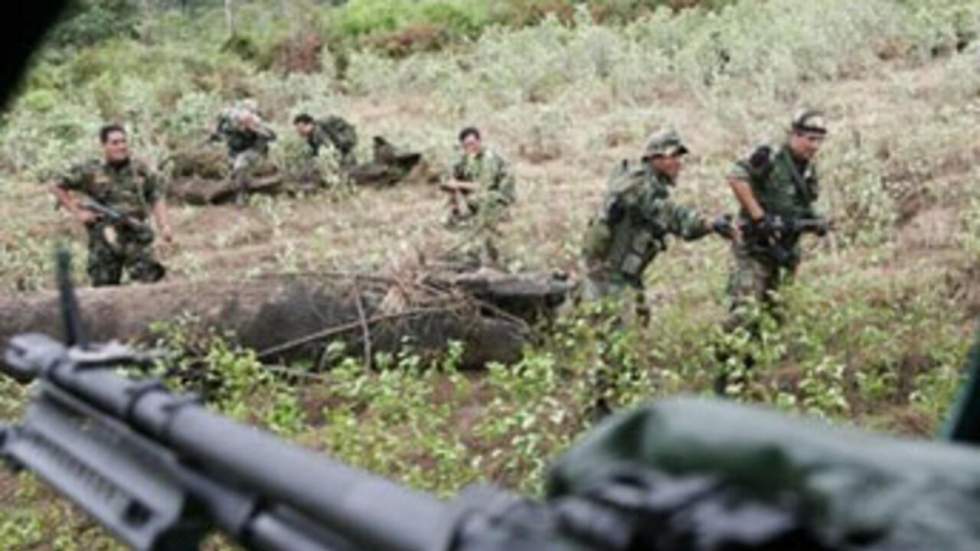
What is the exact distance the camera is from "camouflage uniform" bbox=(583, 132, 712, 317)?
22.8 ft

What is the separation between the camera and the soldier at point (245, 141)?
560 inches

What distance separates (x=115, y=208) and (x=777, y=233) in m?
4.24

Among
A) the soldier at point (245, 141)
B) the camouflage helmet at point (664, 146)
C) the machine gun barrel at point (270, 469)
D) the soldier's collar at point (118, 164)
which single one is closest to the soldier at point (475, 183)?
the soldier's collar at point (118, 164)

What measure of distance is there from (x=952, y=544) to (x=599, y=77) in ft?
58.7

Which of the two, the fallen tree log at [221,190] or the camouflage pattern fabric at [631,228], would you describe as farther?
the fallen tree log at [221,190]

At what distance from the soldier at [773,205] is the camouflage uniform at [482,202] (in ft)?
5.97

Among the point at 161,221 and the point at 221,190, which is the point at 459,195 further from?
the point at 221,190

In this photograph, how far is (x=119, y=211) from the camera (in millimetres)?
9352

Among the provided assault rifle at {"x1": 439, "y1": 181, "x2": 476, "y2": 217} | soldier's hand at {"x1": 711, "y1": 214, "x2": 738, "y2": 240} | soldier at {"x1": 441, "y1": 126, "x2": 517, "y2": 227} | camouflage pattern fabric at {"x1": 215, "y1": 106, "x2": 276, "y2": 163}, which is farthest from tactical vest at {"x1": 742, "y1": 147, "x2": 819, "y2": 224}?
camouflage pattern fabric at {"x1": 215, "y1": 106, "x2": 276, "y2": 163}

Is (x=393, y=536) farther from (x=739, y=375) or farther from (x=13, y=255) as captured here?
(x=13, y=255)

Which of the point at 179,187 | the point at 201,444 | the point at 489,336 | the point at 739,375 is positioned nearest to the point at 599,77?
the point at 179,187

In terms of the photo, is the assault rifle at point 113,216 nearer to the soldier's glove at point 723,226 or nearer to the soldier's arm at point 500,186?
the soldier's arm at point 500,186

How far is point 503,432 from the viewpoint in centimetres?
571

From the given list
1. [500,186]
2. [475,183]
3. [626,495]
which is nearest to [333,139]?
[475,183]
